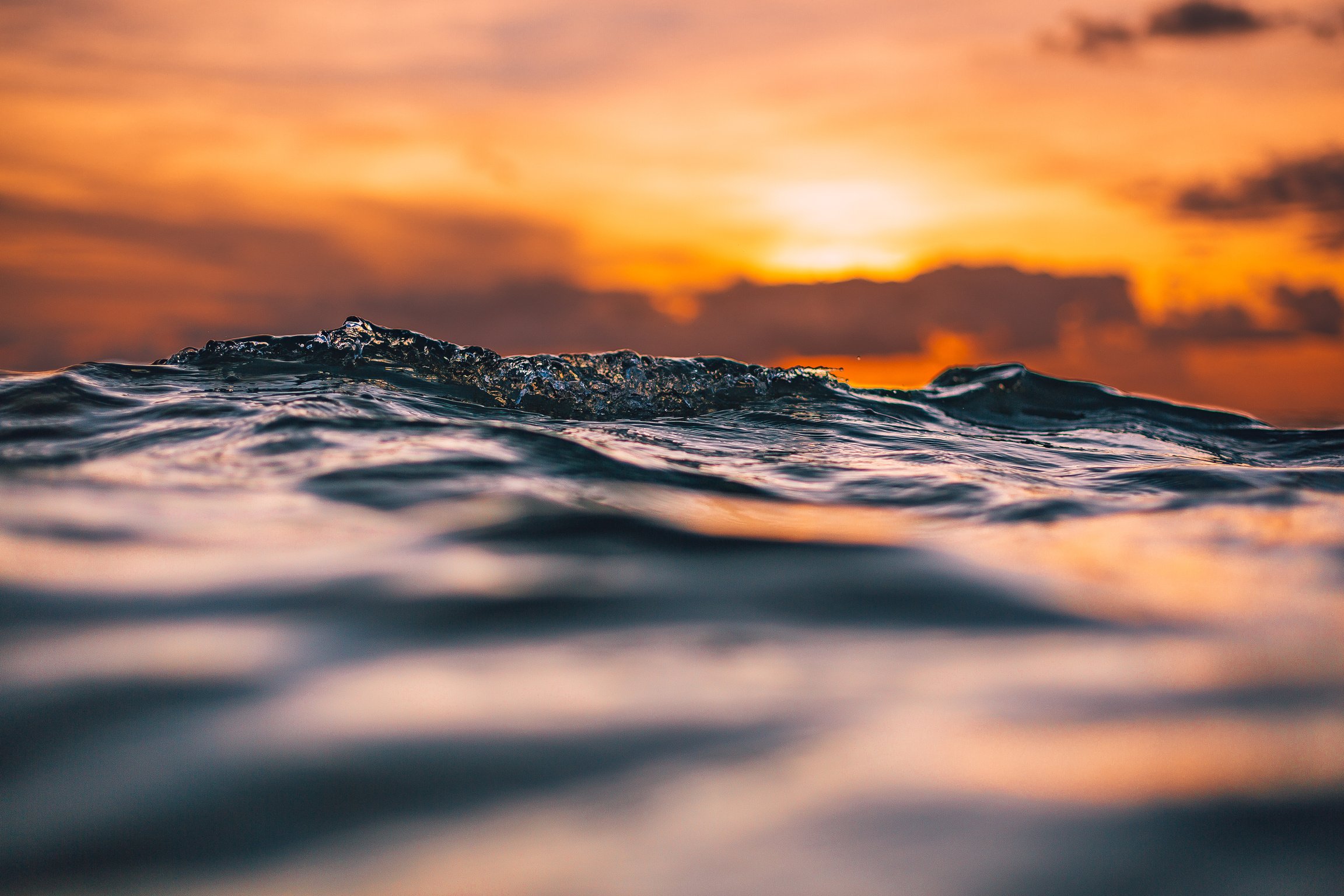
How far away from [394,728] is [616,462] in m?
3.55

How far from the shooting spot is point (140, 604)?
264 centimetres

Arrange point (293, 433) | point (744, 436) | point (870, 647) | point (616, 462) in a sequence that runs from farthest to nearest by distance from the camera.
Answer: point (744, 436) < point (293, 433) < point (616, 462) < point (870, 647)

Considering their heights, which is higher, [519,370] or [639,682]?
[519,370]

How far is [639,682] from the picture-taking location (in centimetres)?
211

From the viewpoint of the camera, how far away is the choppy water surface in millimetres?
1417

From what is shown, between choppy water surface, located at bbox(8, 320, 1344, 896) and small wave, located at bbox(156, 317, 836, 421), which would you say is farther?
small wave, located at bbox(156, 317, 836, 421)

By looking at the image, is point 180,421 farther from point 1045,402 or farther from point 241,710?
point 1045,402

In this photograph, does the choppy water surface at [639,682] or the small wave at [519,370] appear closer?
the choppy water surface at [639,682]

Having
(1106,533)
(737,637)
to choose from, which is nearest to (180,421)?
(737,637)

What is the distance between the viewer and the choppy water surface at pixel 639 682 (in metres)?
1.42

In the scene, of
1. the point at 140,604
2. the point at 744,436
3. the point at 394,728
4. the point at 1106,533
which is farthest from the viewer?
the point at 744,436

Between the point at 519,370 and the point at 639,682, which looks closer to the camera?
the point at 639,682

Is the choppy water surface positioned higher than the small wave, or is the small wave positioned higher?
the small wave

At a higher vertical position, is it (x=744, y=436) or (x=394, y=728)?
(x=744, y=436)
